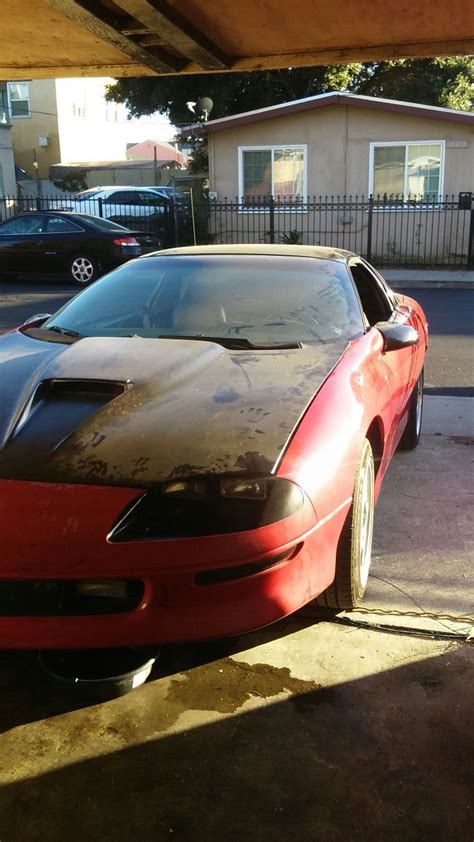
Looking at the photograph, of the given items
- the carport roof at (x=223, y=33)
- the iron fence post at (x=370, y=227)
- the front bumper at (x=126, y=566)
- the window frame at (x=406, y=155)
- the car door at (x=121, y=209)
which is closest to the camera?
the front bumper at (x=126, y=566)

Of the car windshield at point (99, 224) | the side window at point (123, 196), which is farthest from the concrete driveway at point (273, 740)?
the side window at point (123, 196)

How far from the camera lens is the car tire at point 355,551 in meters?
2.78

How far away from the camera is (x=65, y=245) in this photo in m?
14.4

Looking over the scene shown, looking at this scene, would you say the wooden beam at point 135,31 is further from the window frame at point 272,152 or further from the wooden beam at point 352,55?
the window frame at point 272,152

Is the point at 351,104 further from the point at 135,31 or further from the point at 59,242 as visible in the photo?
the point at 135,31

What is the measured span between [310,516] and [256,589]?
295 mm

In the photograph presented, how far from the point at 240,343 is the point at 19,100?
39.3 meters

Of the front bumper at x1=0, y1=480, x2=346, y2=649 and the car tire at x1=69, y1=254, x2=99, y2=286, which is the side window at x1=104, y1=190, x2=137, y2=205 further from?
the front bumper at x1=0, y1=480, x2=346, y2=649

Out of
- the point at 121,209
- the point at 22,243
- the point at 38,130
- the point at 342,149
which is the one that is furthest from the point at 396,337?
the point at 38,130

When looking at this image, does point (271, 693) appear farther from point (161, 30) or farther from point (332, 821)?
point (161, 30)

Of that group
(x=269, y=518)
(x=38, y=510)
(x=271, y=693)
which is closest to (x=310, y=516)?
(x=269, y=518)

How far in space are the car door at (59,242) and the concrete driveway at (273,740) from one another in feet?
40.9

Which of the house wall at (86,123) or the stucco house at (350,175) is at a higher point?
the house wall at (86,123)

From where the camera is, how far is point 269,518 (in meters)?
2.32
